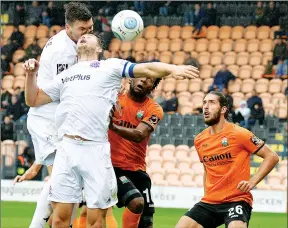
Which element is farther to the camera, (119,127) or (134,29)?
(134,29)

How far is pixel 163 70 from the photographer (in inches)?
313

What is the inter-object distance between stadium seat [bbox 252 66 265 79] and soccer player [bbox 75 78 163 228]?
1511cm

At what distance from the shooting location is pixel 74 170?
8312 millimetres

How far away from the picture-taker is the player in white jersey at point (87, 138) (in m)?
8.30

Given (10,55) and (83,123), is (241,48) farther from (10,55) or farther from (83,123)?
(83,123)

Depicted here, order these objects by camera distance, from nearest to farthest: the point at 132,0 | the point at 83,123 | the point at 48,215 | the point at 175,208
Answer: the point at 83,123 < the point at 48,215 < the point at 175,208 < the point at 132,0

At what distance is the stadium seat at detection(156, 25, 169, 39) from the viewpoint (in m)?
27.0

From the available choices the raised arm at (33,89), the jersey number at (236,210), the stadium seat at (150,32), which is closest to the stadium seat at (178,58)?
the stadium seat at (150,32)

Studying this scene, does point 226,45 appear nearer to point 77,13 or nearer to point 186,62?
point 186,62

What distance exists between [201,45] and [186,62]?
2081mm

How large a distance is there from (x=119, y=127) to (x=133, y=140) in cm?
33

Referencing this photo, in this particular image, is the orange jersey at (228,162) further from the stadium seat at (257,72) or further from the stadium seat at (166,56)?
the stadium seat at (166,56)

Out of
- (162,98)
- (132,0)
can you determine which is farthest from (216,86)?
(132,0)

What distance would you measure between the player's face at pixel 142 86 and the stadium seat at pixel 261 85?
1435 cm
